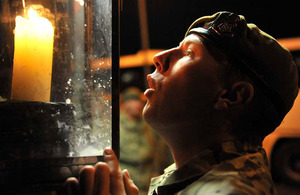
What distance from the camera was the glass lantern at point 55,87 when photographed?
84 centimetres

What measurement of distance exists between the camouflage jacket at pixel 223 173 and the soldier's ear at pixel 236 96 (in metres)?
0.14

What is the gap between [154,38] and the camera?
19.4ft

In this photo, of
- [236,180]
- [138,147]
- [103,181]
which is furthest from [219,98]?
[138,147]

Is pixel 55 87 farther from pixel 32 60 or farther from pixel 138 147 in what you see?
pixel 138 147

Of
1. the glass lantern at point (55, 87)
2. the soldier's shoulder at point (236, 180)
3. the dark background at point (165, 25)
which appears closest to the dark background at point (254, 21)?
the dark background at point (165, 25)

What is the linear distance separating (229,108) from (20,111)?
0.70 m

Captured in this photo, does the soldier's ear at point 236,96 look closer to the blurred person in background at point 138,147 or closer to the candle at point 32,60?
the candle at point 32,60

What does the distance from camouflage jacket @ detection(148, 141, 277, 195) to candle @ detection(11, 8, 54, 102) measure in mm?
515

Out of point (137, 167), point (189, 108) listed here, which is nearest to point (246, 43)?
point (189, 108)

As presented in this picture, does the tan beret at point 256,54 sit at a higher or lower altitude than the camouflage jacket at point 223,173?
higher

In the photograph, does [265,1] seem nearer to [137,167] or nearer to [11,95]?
[137,167]

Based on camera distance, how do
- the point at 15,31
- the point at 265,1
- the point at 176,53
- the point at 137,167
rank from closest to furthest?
the point at 15,31
the point at 176,53
the point at 137,167
the point at 265,1

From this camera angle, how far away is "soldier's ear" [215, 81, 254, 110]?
113cm

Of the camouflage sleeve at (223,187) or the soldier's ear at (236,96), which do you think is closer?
the camouflage sleeve at (223,187)
